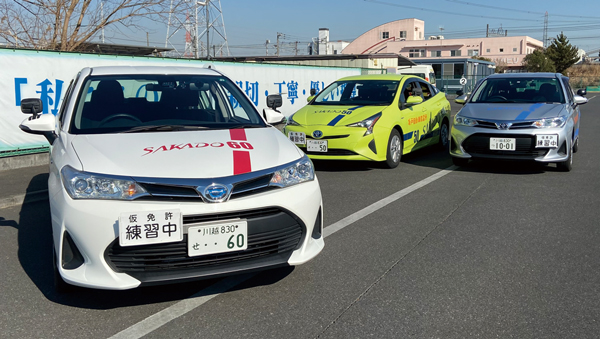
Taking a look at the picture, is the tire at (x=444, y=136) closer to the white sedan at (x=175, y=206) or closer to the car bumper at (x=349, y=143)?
the car bumper at (x=349, y=143)

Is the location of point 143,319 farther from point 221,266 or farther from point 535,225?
point 535,225

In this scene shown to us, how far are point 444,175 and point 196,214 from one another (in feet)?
18.2

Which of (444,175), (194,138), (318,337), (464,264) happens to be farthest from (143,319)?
(444,175)

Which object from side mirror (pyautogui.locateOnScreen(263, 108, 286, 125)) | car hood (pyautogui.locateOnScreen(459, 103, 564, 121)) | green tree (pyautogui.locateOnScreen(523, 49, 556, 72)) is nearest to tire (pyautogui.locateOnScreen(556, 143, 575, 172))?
car hood (pyautogui.locateOnScreen(459, 103, 564, 121))

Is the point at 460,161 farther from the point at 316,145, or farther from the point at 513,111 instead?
the point at 316,145

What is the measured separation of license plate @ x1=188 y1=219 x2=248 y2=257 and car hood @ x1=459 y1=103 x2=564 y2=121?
5728 millimetres

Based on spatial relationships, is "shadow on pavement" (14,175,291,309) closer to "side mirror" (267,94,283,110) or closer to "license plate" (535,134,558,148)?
"side mirror" (267,94,283,110)

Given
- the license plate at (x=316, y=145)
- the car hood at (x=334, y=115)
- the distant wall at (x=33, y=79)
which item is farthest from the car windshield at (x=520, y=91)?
the distant wall at (x=33, y=79)

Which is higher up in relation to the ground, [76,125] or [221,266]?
[76,125]

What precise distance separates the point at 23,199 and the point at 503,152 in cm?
629

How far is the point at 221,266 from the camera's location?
3113 mm

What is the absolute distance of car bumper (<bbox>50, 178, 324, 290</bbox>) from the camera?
2.95m

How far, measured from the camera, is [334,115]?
8.24 m

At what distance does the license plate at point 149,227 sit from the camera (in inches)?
115
